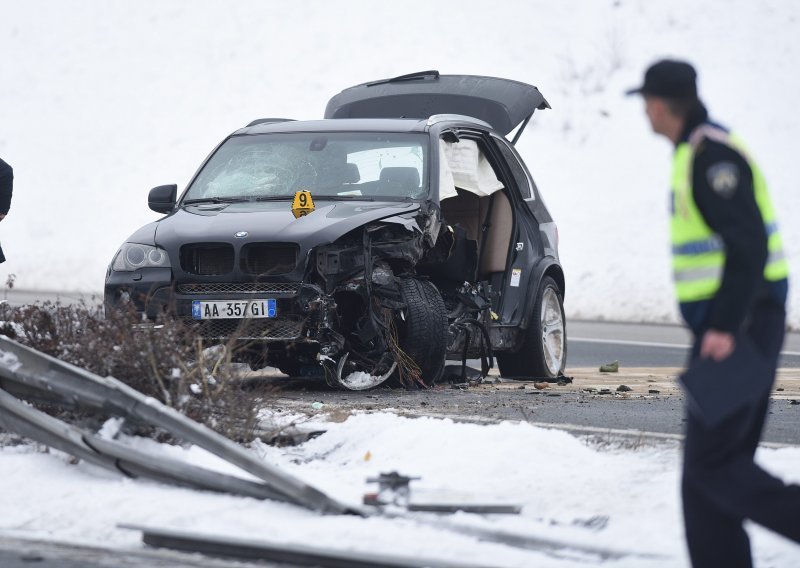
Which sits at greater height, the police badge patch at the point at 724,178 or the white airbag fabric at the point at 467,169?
the police badge patch at the point at 724,178

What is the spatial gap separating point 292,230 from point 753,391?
597 cm

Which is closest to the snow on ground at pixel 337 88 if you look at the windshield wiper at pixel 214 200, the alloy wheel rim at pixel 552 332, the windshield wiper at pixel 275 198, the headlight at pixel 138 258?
the alloy wheel rim at pixel 552 332

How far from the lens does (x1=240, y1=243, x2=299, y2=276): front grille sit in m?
10.2

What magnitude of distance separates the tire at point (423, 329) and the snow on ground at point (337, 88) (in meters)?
15.2

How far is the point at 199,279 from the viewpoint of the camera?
33.9ft

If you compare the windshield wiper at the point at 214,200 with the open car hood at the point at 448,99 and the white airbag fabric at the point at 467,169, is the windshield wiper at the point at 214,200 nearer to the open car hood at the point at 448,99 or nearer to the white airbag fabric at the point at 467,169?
the white airbag fabric at the point at 467,169

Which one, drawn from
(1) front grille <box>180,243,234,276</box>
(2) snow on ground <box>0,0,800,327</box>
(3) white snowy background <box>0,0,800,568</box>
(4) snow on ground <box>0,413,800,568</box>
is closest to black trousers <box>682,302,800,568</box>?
(4) snow on ground <box>0,413,800,568</box>

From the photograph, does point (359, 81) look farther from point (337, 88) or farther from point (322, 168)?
point (322, 168)

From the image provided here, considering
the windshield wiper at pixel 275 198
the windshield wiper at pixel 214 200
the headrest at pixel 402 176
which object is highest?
the headrest at pixel 402 176

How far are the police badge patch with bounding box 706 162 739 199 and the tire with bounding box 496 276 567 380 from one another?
7.59 meters

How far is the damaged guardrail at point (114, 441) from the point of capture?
6277mm

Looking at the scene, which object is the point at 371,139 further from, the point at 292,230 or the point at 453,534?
the point at 453,534

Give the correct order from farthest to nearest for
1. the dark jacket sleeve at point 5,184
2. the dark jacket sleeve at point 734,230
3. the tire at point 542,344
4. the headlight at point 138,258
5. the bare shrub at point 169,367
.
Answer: the tire at point 542,344
the dark jacket sleeve at point 5,184
the headlight at point 138,258
the bare shrub at point 169,367
the dark jacket sleeve at point 734,230

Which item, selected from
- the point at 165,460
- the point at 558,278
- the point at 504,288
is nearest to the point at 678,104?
the point at 165,460
